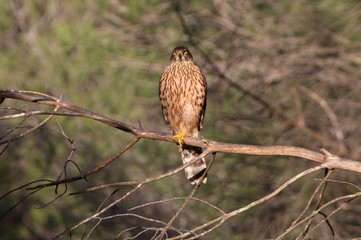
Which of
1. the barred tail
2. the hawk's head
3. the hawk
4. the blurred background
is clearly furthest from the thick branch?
the blurred background

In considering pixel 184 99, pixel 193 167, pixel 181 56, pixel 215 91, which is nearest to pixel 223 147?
pixel 193 167

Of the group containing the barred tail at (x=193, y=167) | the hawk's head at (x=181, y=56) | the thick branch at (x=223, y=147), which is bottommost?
the thick branch at (x=223, y=147)

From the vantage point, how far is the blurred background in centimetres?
696

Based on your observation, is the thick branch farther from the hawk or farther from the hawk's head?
the hawk's head

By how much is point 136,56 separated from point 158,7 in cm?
78

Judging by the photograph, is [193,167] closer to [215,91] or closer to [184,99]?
[184,99]

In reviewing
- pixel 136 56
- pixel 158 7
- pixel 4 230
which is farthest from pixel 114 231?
pixel 4 230

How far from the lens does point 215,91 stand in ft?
24.0

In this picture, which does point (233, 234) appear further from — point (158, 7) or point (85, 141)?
point (158, 7)

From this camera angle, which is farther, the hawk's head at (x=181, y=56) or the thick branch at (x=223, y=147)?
the hawk's head at (x=181, y=56)

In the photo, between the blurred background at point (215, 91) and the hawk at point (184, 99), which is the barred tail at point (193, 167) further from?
the blurred background at point (215, 91)

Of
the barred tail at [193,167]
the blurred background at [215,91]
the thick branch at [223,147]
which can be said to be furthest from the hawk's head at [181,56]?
the thick branch at [223,147]

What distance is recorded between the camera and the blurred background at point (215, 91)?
6965mm

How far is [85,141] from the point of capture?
313 inches
